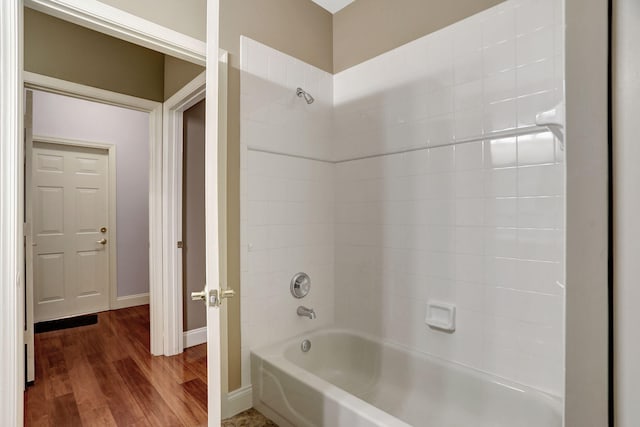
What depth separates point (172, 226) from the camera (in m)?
2.76

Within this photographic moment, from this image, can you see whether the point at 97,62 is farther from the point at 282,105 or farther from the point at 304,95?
the point at 304,95

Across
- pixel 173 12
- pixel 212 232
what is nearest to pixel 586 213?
pixel 212 232

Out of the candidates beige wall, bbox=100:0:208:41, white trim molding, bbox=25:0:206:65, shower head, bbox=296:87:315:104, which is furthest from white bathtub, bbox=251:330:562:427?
beige wall, bbox=100:0:208:41

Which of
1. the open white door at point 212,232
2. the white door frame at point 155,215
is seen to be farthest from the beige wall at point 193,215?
the open white door at point 212,232

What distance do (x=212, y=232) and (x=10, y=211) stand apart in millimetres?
949

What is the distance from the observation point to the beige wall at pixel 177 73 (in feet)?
8.05

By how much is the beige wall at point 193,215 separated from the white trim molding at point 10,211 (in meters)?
1.52

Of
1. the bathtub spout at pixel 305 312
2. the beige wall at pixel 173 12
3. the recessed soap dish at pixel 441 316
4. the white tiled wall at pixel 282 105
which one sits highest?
the beige wall at pixel 173 12

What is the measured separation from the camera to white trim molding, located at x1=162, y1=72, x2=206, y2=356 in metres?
2.73

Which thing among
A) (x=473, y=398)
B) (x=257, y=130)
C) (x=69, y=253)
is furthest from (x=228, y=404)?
(x=69, y=253)

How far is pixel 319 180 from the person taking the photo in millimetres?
2402

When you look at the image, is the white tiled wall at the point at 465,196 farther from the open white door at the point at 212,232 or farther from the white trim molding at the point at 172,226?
the white trim molding at the point at 172,226

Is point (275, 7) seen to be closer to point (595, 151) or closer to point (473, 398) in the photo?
point (595, 151)

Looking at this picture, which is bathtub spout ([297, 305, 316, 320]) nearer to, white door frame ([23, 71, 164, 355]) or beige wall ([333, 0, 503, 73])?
white door frame ([23, 71, 164, 355])
